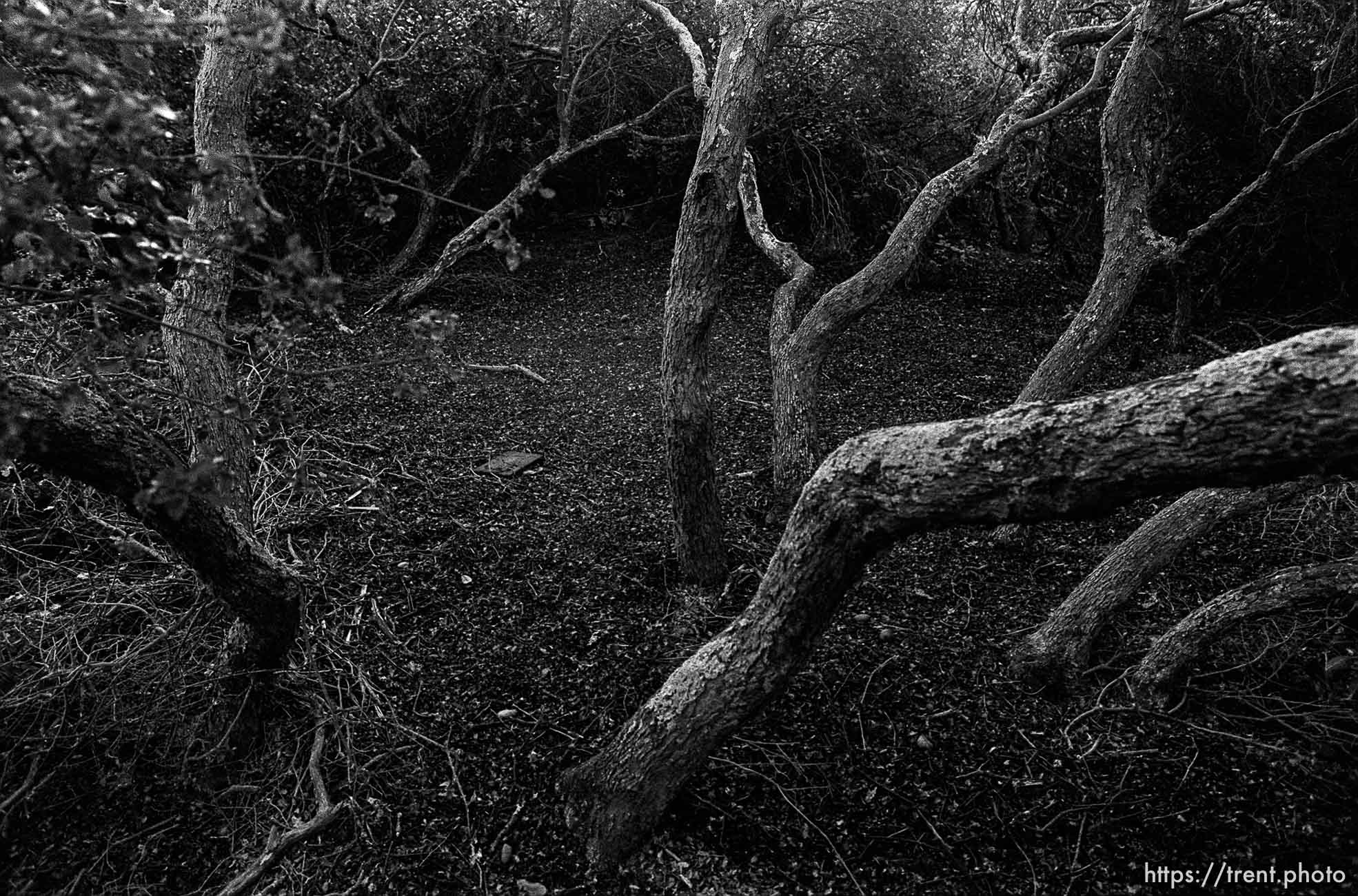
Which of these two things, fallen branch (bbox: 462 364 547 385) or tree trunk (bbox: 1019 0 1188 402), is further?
fallen branch (bbox: 462 364 547 385)

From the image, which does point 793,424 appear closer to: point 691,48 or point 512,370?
point 691,48

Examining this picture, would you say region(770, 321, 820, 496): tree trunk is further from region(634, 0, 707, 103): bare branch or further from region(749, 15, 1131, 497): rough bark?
region(634, 0, 707, 103): bare branch

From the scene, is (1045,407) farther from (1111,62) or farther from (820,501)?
(1111,62)

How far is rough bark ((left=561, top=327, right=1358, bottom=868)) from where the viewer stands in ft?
4.16

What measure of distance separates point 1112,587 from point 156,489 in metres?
2.68

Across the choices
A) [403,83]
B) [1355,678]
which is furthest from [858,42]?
[1355,678]

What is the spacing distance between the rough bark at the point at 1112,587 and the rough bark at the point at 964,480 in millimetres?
1194

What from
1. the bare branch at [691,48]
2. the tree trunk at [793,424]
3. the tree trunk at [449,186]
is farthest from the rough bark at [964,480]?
the tree trunk at [449,186]

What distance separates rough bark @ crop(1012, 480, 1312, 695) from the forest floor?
0.32 feet

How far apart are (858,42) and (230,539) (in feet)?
18.8

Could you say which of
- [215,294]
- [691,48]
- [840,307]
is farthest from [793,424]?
[215,294]

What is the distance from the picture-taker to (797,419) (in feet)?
13.3

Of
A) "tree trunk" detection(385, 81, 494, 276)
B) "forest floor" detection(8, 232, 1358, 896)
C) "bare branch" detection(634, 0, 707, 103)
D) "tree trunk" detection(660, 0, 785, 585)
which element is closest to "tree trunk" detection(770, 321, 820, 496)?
"forest floor" detection(8, 232, 1358, 896)

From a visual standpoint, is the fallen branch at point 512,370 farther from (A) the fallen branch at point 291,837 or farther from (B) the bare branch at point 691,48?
(A) the fallen branch at point 291,837
